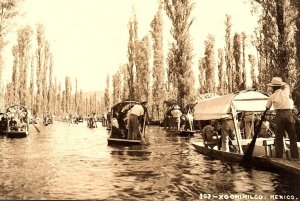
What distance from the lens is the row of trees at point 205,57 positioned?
1955cm

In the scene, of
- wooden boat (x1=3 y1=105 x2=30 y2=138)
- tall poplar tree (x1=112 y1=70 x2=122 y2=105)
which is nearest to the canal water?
wooden boat (x1=3 y1=105 x2=30 y2=138)

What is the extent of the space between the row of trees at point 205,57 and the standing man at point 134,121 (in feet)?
21.7

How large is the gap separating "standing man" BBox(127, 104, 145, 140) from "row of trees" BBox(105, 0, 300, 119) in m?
6.60

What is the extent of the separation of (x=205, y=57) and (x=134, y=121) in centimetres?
3687

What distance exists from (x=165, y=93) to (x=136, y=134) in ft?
99.2

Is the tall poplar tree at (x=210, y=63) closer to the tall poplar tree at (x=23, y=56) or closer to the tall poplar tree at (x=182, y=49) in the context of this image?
the tall poplar tree at (x=182, y=49)

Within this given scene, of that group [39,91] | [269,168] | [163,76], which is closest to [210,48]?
[163,76]

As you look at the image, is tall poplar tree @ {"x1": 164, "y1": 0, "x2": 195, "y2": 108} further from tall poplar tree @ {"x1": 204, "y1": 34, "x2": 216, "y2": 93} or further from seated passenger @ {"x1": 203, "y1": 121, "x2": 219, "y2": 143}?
seated passenger @ {"x1": 203, "y1": 121, "x2": 219, "y2": 143}

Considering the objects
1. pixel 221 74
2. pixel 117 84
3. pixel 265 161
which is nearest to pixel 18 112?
pixel 265 161

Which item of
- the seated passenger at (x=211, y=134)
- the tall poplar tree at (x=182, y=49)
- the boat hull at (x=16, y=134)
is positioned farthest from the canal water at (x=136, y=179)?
the tall poplar tree at (x=182, y=49)

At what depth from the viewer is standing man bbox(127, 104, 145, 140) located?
64.0 feet

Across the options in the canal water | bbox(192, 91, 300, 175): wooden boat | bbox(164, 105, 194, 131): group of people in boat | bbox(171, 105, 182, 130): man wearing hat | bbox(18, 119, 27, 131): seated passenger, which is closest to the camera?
the canal water

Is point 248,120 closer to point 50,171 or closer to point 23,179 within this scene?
point 50,171

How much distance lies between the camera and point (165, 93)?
1967 inches
